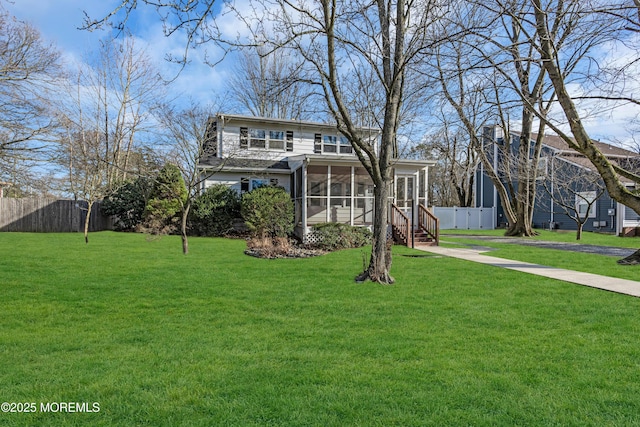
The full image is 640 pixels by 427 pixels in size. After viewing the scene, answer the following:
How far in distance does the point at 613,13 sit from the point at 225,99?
48.1 feet

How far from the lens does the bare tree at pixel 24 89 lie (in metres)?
11.9

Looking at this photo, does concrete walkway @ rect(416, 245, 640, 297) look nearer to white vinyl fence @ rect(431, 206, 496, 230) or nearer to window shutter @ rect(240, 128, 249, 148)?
window shutter @ rect(240, 128, 249, 148)

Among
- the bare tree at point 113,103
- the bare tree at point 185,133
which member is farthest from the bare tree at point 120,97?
the bare tree at point 185,133

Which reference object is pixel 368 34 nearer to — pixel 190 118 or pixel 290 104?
pixel 190 118

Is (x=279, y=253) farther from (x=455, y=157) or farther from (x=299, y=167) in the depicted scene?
(x=455, y=157)

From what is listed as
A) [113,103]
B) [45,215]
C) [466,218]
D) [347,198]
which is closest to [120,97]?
[113,103]

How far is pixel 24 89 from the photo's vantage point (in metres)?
12.5

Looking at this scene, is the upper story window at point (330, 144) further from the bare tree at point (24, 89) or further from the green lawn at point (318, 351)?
the green lawn at point (318, 351)

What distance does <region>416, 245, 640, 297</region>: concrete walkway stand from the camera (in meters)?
6.75

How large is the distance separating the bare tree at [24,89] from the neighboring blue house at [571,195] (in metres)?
19.6

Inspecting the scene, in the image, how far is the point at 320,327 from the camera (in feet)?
15.3

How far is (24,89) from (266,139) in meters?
10.3

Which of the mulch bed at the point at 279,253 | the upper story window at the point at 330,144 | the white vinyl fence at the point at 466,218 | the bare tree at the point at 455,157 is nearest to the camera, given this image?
the mulch bed at the point at 279,253

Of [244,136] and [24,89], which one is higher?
[244,136]
